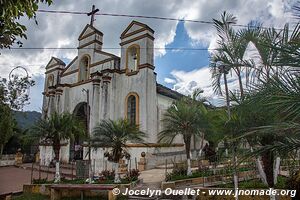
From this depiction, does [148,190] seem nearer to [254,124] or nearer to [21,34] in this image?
[254,124]

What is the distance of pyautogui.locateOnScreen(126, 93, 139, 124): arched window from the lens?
18.5 metres

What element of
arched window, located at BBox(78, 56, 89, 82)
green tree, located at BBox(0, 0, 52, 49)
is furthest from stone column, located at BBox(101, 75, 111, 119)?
green tree, located at BBox(0, 0, 52, 49)

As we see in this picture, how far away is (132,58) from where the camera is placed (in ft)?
67.5

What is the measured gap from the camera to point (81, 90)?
73.2 feet

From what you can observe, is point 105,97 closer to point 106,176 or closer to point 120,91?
point 120,91

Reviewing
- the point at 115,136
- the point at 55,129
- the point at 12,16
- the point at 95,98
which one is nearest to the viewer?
the point at 12,16

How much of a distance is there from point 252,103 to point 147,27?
16076 millimetres

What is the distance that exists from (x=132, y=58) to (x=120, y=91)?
2816 mm

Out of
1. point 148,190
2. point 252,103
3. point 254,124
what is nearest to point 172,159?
point 148,190

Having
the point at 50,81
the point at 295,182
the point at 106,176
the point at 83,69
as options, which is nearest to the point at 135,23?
the point at 83,69

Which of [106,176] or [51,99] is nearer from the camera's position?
[106,176]

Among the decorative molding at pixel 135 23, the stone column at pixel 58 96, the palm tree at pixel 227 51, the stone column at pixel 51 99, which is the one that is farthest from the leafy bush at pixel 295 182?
the stone column at pixel 51 99

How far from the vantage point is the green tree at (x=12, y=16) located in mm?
2699

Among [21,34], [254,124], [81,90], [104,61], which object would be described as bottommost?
[254,124]
